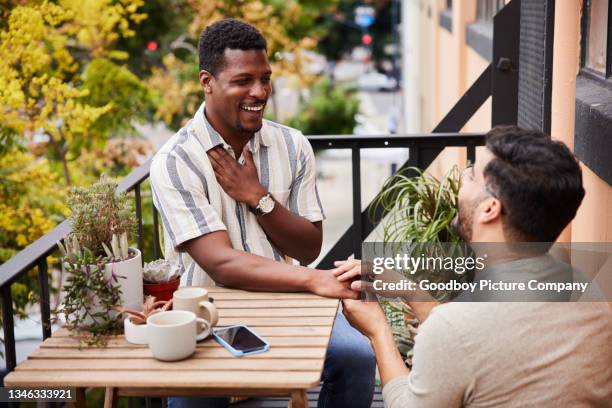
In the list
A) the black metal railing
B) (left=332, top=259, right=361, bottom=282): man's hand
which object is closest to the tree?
the black metal railing

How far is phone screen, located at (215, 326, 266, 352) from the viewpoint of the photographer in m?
2.09

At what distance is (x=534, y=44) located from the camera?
152 inches

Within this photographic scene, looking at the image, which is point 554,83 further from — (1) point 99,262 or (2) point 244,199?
(1) point 99,262

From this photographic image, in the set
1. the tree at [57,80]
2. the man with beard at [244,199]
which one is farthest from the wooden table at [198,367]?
the tree at [57,80]

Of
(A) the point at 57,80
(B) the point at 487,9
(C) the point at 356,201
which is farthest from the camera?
(B) the point at 487,9

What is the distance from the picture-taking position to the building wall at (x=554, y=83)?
10.6ft

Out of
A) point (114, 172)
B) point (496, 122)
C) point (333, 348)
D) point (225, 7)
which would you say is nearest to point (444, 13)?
point (225, 7)

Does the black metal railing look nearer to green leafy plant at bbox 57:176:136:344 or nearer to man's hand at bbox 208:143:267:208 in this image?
green leafy plant at bbox 57:176:136:344

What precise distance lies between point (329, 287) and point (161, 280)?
0.51m

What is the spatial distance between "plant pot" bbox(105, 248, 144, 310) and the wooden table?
119 mm

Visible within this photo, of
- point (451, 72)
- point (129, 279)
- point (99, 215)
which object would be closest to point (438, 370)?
point (129, 279)

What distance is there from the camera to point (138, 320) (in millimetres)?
2191

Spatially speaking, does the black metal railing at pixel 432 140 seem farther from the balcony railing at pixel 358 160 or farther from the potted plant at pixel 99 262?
the potted plant at pixel 99 262

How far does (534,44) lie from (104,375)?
2746 mm
